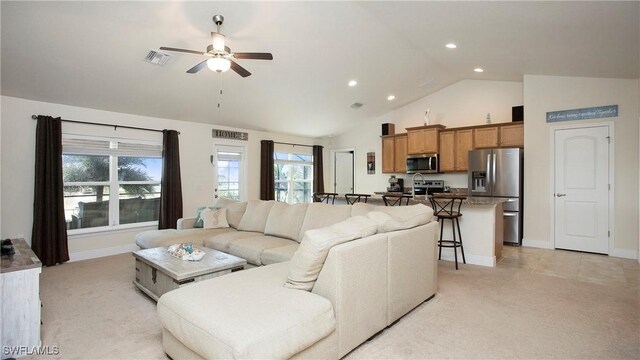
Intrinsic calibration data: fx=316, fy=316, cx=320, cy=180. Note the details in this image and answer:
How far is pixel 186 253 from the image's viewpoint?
3221 millimetres

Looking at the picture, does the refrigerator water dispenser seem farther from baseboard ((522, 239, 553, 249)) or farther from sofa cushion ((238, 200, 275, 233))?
sofa cushion ((238, 200, 275, 233))

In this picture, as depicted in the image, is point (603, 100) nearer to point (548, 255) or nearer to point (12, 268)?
point (548, 255)

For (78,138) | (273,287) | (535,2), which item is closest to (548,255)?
(535,2)

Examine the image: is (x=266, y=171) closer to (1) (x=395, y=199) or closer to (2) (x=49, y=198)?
(1) (x=395, y=199)

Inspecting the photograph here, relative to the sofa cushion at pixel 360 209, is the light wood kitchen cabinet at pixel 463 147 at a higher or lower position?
higher

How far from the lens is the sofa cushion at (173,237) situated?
13.3 feet

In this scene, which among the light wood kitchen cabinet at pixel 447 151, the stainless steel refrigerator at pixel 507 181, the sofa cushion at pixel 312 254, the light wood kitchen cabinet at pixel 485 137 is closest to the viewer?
the sofa cushion at pixel 312 254

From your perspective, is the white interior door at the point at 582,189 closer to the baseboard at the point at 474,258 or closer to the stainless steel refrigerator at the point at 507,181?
the stainless steel refrigerator at the point at 507,181

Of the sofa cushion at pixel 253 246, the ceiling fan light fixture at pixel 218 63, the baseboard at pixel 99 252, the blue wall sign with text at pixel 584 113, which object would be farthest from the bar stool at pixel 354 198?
the baseboard at pixel 99 252

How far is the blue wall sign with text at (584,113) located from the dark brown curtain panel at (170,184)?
256 inches

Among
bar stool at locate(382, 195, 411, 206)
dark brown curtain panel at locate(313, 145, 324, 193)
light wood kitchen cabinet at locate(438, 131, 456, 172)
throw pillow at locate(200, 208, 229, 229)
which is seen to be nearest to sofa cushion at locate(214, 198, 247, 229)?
throw pillow at locate(200, 208, 229, 229)

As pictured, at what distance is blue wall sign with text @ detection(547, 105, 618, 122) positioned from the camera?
4797mm

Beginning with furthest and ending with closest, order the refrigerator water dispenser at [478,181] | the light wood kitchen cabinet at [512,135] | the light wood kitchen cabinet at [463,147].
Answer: the light wood kitchen cabinet at [463,147] < the refrigerator water dispenser at [478,181] < the light wood kitchen cabinet at [512,135]

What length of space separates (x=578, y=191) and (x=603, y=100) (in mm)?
1435
